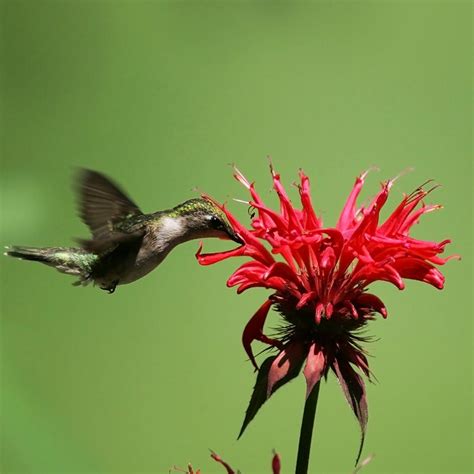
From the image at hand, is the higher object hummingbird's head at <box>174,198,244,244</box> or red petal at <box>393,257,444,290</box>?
hummingbird's head at <box>174,198,244,244</box>

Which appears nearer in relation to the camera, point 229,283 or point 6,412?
point 229,283

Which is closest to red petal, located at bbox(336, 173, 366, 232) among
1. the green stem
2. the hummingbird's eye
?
the hummingbird's eye

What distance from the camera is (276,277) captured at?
32.7 inches

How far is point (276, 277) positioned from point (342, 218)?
0.14 meters

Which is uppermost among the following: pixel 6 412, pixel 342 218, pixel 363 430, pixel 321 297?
pixel 342 218

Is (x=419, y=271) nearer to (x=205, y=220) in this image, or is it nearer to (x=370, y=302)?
(x=370, y=302)

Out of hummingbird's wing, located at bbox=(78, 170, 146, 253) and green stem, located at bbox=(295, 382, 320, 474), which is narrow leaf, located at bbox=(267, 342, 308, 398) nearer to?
green stem, located at bbox=(295, 382, 320, 474)

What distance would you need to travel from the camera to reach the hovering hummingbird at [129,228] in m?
0.88

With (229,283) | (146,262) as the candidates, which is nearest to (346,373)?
(229,283)

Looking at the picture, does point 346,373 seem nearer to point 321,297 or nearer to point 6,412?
point 321,297

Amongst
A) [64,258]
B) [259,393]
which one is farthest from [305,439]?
[64,258]

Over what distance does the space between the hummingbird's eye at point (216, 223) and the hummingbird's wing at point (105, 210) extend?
0.32 feet

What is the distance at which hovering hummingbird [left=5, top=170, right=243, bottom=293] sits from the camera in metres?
0.88

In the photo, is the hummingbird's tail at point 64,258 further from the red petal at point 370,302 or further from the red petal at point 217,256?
the red petal at point 370,302
